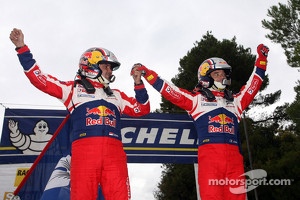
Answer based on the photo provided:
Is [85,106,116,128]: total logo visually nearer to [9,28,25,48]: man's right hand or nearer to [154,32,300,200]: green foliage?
[9,28,25,48]: man's right hand

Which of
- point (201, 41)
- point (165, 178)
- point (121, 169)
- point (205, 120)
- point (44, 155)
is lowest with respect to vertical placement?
point (121, 169)

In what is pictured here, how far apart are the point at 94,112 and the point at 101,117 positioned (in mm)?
120

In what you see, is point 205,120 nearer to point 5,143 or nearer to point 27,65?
point 27,65

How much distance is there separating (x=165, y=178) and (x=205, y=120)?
1556 centimetres

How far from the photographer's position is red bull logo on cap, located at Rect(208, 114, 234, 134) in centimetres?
548

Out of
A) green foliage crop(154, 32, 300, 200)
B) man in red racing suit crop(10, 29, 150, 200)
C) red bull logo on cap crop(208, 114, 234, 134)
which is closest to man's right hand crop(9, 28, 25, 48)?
man in red racing suit crop(10, 29, 150, 200)

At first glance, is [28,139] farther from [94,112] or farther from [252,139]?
[252,139]

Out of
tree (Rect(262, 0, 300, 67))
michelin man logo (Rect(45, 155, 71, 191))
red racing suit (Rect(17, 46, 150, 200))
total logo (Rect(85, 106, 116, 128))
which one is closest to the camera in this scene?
red racing suit (Rect(17, 46, 150, 200))

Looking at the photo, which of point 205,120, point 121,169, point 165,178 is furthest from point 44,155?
point 165,178

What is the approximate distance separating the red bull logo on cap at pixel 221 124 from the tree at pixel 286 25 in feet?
36.1

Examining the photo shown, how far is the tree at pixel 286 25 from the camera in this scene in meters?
15.8

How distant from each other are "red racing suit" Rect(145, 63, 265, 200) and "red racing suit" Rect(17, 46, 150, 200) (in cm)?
75

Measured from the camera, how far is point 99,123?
4805 mm

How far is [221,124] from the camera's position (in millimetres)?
5520
